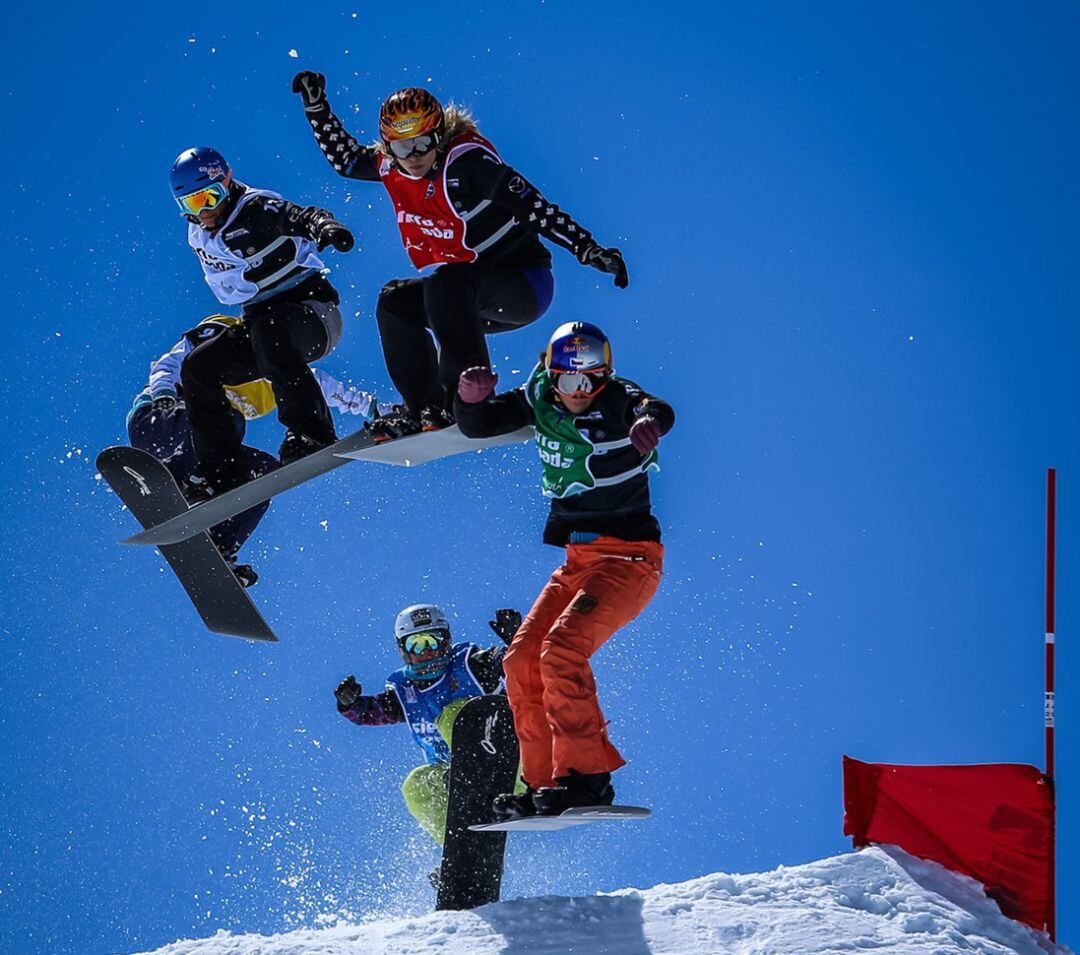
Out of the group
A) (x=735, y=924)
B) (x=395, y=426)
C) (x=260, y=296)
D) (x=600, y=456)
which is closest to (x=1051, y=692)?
(x=735, y=924)

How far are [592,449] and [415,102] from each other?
83.8 inches

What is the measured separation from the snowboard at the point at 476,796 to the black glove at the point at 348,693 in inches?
86.9

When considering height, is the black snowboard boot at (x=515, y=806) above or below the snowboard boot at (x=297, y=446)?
below

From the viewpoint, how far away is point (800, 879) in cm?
812

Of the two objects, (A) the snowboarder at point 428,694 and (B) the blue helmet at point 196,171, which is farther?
(A) the snowboarder at point 428,694

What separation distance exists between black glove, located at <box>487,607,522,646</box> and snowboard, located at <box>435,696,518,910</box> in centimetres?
113

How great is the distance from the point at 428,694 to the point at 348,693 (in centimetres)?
54

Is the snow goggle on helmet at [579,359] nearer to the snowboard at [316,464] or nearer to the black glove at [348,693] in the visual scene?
the snowboard at [316,464]

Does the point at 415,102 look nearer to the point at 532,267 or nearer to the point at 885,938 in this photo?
the point at 532,267

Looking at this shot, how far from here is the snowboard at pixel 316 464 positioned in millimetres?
8820

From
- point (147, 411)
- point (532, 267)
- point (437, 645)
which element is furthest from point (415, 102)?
point (437, 645)

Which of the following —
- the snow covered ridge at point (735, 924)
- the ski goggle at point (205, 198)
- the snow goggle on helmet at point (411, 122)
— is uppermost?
the snow goggle on helmet at point (411, 122)

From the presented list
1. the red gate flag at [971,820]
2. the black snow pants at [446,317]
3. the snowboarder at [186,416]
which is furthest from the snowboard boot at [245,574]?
the red gate flag at [971,820]

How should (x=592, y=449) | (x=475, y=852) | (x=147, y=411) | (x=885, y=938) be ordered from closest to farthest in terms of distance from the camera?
(x=885, y=938)
(x=592, y=449)
(x=475, y=852)
(x=147, y=411)
